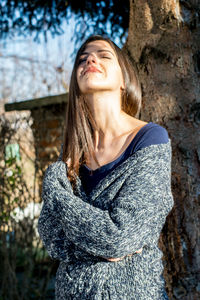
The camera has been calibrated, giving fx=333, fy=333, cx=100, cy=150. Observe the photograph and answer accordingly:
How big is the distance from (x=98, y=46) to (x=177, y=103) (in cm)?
59

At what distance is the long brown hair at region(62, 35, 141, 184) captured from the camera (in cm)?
178

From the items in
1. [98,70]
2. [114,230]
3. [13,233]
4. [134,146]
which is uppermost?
[98,70]

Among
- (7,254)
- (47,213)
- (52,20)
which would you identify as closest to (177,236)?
(47,213)

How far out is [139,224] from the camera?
53.2 inches

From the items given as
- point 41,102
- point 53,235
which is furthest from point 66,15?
point 53,235

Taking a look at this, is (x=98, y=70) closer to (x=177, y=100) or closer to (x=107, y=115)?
(x=107, y=115)

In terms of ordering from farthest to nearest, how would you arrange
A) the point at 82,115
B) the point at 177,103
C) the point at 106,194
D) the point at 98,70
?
the point at 177,103 → the point at 82,115 → the point at 98,70 → the point at 106,194

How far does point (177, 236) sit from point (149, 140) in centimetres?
73

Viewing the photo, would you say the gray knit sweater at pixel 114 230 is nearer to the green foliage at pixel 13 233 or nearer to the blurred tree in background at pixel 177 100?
the blurred tree in background at pixel 177 100

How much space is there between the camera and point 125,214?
4.37ft

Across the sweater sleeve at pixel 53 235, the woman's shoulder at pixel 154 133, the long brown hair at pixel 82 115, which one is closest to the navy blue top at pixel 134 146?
the woman's shoulder at pixel 154 133

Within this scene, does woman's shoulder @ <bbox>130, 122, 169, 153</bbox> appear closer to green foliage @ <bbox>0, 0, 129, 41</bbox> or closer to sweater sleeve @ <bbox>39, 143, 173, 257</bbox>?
sweater sleeve @ <bbox>39, 143, 173, 257</bbox>

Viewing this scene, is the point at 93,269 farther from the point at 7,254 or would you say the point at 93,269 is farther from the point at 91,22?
the point at 91,22

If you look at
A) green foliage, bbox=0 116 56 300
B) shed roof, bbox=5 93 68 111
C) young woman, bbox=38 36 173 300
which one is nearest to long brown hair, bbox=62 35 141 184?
young woman, bbox=38 36 173 300
